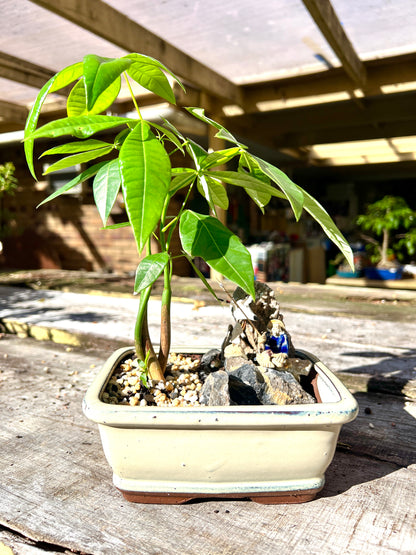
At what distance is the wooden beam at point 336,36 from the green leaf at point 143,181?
2118mm

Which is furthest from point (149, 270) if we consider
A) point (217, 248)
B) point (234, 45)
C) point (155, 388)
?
point (234, 45)

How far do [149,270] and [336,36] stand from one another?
2.66 m

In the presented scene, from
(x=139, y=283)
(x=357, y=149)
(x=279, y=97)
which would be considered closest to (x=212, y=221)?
(x=139, y=283)

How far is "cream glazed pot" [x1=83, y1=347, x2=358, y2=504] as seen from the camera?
0.66m

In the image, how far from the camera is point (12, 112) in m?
4.57

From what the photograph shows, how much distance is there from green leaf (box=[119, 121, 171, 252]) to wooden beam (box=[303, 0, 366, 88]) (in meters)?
2.12

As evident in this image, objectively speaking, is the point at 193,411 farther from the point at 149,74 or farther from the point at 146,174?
the point at 149,74

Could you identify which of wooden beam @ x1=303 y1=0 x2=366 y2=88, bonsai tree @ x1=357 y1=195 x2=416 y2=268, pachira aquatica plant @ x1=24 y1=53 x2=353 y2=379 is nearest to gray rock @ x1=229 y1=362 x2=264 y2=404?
pachira aquatica plant @ x1=24 y1=53 x2=353 y2=379

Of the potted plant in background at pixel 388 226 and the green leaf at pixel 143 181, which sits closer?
the green leaf at pixel 143 181

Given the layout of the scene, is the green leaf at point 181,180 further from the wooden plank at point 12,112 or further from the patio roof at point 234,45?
the wooden plank at point 12,112

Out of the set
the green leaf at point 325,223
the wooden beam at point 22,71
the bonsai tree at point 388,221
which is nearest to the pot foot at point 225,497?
the green leaf at point 325,223

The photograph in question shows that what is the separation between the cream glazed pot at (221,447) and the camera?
656mm

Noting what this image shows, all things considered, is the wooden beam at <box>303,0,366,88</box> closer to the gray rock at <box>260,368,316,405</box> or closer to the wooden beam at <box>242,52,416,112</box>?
the wooden beam at <box>242,52,416,112</box>

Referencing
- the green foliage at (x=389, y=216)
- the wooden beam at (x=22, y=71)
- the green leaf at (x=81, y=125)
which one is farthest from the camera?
the green foliage at (x=389, y=216)
